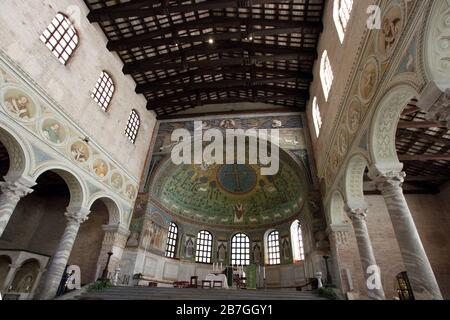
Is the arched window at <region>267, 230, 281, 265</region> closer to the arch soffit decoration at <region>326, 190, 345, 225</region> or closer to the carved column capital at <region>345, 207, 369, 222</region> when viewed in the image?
the arch soffit decoration at <region>326, 190, 345, 225</region>

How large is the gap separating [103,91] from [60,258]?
8.56 m

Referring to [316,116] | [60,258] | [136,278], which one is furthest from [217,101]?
[60,258]

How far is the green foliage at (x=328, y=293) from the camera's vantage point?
10099 millimetres

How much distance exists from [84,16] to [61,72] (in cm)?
364

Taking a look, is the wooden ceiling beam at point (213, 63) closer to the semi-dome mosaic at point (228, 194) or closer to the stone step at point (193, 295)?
the semi-dome mosaic at point (228, 194)

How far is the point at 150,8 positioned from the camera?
1128 cm

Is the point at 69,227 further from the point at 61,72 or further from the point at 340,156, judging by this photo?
the point at 340,156

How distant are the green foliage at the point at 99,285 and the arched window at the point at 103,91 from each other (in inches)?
343

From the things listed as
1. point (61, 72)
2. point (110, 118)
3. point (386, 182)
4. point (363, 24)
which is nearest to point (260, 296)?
point (386, 182)

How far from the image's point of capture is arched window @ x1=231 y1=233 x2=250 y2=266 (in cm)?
1988

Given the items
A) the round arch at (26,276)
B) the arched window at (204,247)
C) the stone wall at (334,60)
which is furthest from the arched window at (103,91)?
the arched window at (204,247)

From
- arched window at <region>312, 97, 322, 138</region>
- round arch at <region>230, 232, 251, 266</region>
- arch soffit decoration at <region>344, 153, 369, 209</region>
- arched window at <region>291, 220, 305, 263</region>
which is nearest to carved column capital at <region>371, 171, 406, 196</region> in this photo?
arch soffit decoration at <region>344, 153, 369, 209</region>

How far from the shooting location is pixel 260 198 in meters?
20.5

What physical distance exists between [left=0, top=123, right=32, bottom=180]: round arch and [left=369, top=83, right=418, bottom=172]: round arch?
11.7 metres
